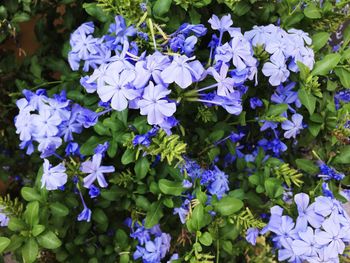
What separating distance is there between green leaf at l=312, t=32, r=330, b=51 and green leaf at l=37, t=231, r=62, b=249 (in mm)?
775

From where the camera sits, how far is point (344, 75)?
Result: 1.16 m

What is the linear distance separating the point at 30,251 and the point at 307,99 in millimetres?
710

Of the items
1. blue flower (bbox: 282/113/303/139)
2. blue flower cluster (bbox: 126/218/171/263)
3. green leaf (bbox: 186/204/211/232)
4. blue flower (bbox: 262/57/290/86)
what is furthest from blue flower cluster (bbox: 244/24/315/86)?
blue flower cluster (bbox: 126/218/171/263)

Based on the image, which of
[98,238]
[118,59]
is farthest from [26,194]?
[118,59]

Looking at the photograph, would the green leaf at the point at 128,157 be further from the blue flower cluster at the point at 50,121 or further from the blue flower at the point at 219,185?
the blue flower at the point at 219,185

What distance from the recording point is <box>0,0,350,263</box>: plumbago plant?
102 cm

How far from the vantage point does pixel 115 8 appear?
3.50 ft

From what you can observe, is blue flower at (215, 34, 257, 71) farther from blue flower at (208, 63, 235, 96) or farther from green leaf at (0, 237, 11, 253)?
green leaf at (0, 237, 11, 253)

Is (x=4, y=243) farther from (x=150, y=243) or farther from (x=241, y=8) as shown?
(x=241, y=8)

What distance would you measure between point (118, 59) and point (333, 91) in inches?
22.8

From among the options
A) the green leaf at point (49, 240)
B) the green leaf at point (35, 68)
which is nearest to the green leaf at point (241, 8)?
the green leaf at point (35, 68)

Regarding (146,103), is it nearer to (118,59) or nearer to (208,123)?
A: (118,59)

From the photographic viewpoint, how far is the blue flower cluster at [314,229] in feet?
3.37

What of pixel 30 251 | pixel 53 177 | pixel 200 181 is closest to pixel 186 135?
pixel 200 181
